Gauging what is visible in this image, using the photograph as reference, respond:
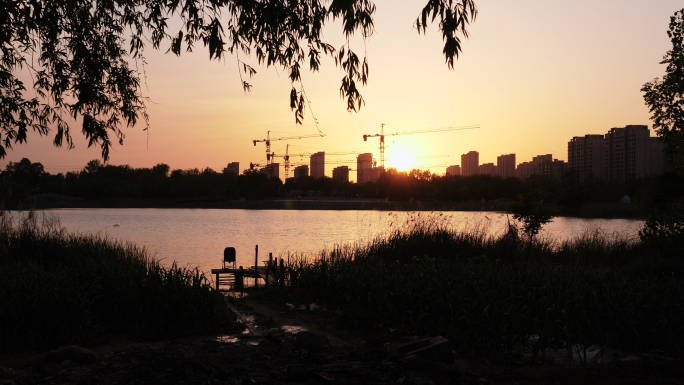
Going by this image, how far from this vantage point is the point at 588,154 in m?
137

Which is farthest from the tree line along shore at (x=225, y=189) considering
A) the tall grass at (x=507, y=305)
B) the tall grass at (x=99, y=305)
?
the tall grass at (x=99, y=305)

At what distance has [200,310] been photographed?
29.2 ft

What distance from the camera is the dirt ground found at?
230 inches

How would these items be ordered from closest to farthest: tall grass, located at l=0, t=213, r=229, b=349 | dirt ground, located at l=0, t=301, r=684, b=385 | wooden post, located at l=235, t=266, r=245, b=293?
dirt ground, located at l=0, t=301, r=684, b=385 → tall grass, located at l=0, t=213, r=229, b=349 → wooden post, located at l=235, t=266, r=245, b=293

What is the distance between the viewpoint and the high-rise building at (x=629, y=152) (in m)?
114

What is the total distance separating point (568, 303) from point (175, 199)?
117 m

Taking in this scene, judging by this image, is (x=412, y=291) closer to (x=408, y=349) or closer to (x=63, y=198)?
(x=408, y=349)

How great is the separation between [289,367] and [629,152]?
433 feet

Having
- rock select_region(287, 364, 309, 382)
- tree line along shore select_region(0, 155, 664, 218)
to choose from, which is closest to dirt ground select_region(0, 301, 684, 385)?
rock select_region(287, 364, 309, 382)

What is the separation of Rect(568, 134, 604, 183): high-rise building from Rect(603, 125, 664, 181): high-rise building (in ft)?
6.58

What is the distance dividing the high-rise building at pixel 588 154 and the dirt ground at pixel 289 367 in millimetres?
135477

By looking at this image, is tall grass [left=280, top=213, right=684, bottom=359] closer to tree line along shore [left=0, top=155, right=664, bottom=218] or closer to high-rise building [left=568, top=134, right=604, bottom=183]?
tree line along shore [left=0, top=155, right=664, bottom=218]

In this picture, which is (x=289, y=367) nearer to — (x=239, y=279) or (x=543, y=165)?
(x=239, y=279)

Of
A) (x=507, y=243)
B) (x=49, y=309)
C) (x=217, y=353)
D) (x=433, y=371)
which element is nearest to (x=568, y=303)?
(x=433, y=371)
